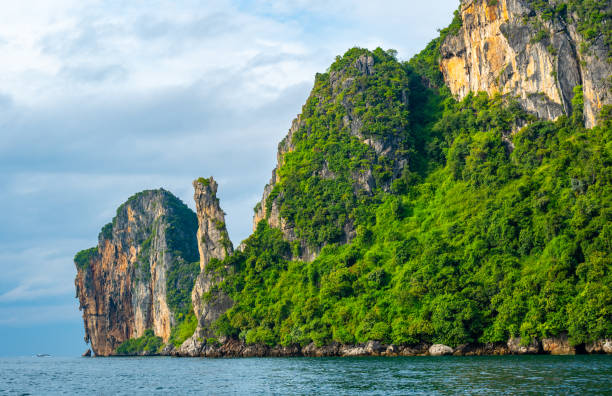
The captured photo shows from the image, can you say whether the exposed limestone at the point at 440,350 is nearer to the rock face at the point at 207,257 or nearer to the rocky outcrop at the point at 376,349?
the rocky outcrop at the point at 376,349

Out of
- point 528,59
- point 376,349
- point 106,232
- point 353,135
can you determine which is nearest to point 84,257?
point 106,232

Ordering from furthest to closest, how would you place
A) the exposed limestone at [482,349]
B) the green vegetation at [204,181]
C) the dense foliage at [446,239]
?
the green vegetation at [204,181] → the exposed limestone at [482,349] → the dense foliage at [446,239]

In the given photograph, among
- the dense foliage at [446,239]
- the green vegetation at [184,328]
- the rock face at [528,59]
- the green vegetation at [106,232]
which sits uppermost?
the rock face at [528,59]

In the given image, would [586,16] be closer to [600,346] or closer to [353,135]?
[353,135]

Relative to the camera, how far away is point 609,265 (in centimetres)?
6184

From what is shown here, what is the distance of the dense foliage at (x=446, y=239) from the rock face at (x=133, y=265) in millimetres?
57896

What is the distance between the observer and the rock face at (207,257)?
10612 cm

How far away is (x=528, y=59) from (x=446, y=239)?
36217mm

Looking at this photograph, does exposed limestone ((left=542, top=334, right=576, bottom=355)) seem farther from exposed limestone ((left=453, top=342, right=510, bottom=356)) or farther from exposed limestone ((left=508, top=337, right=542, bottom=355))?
exposed limestone ((left=453, top=342, right=510, bottom=356))

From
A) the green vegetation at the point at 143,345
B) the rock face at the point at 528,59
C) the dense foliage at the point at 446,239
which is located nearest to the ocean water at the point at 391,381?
the dense foliage at the point at 446,239

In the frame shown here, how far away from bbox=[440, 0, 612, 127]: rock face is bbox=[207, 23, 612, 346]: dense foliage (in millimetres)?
3135

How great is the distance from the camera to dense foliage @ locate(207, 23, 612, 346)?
67.2 m

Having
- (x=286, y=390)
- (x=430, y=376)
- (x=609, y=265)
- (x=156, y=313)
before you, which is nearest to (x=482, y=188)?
(x=609, y=265)

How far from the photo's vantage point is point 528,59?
98.9 metres
